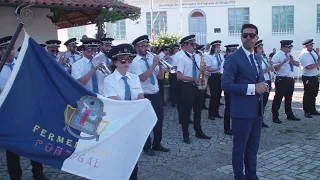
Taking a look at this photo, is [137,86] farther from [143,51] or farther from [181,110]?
[181,110]

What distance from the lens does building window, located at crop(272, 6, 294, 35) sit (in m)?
24.2

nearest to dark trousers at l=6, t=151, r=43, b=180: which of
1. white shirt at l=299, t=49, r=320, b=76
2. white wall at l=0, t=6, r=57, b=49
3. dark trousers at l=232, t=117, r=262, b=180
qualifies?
Answer: dark trousers at l=232, t=117, r=262, b=180

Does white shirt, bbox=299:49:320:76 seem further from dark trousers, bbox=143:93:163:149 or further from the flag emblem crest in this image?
Answer: the flag emblem crest

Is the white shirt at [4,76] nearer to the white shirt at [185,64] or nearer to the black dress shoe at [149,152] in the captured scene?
the black dress shoe at [149,152]

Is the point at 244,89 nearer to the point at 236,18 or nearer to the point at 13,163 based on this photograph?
the point at 13,163

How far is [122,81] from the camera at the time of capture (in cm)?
478

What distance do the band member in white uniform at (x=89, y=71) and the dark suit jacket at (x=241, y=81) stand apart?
2436 mm

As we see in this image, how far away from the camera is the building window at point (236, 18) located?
81.4ft

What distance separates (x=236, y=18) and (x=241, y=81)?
21.4m

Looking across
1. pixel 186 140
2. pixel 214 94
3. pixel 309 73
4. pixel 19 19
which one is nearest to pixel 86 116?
pixel 19 19

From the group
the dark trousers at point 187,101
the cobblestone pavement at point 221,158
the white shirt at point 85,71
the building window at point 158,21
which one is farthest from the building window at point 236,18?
the white shirt at point 85,71

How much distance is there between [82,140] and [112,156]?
41cm

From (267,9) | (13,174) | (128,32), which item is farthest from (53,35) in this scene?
(267,9)

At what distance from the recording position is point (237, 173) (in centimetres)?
474
